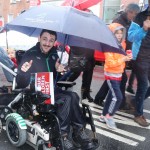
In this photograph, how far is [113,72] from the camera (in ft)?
15.0

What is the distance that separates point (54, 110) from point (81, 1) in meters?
3.20

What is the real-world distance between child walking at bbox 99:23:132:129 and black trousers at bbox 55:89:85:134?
1053 mm

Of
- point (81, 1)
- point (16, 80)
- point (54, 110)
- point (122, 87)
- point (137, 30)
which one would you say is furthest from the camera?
point (81, 1)

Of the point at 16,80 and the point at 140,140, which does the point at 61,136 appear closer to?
the point at 16,80

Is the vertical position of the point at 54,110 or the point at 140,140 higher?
the point at 54,110

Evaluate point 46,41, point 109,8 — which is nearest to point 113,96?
point 46,41

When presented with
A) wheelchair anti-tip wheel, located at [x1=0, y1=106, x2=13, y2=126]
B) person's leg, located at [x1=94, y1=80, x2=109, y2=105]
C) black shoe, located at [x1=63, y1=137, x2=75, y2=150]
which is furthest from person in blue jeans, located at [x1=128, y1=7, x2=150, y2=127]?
wheelchair anti-tip wheel, located at [x1=0, y1=106, x2=13, y2=126]

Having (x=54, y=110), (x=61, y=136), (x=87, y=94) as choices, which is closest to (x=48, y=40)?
(x=54, y=110)

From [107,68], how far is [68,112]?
134 centimetres

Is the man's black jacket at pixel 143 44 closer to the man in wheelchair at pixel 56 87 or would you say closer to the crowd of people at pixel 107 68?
the crowd of people at pixel 107 68

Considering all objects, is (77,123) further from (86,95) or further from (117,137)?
(86,95)

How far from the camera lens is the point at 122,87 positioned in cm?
527

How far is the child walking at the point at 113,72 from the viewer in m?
4.49

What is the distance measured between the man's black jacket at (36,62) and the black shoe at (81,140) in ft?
2.65
